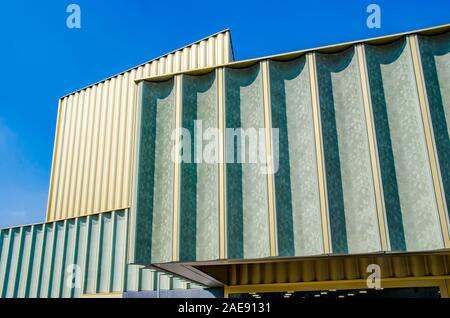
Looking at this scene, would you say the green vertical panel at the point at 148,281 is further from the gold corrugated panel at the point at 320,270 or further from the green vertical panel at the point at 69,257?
the gold corrugated panel at the point at 320,270

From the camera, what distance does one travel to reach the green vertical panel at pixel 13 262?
14.0m

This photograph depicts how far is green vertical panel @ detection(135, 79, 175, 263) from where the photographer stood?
7.05m

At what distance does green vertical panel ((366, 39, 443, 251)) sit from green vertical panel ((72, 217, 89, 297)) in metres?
10.2

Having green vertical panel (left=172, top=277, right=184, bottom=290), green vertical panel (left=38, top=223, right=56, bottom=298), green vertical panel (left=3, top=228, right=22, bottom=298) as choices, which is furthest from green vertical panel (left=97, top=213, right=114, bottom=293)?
green vertical panel (left=3, top=228, right=22, bottom=298)

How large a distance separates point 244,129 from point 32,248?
1086cm

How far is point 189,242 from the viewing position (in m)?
6.93

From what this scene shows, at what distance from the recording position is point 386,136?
260 inches

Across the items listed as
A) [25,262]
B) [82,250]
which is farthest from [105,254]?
[25,262]

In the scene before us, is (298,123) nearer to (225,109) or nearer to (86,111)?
(225,109)

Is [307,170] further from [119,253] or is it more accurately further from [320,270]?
[119,253]

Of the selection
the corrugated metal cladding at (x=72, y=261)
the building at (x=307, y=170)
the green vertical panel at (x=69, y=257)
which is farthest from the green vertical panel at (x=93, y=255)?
the building at (x=307, y=170)

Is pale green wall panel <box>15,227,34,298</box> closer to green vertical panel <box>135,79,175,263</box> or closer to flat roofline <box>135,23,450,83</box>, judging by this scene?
green vertical panel <box>135,79,175,263</box>

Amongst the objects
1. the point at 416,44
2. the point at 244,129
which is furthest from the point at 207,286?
the point at 416,44

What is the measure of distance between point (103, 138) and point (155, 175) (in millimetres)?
9612
